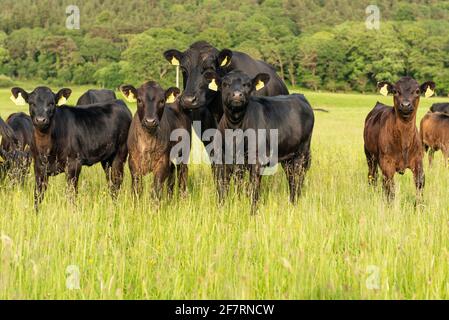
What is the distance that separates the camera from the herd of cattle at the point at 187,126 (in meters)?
6.80

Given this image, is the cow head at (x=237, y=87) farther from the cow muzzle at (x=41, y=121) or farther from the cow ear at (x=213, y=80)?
the cow muzzle at (x=41, y=121)

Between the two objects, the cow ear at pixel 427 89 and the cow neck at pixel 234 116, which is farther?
the cow ear at pixel 427 89

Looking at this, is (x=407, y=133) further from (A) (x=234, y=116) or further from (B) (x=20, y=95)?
(B) (x=20, y=95)

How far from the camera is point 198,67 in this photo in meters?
8.02

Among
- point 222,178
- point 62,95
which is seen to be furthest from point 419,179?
point 62,95

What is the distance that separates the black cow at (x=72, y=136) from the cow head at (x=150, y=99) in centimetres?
85

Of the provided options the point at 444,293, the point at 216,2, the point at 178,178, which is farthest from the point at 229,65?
the point at 216,2

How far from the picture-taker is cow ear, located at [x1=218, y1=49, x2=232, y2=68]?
8.01 meters

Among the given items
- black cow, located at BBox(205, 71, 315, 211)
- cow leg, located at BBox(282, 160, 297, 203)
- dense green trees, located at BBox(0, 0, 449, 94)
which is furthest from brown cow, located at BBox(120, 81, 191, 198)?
dense green trees, located at BBox(0, 0, 449, 94)

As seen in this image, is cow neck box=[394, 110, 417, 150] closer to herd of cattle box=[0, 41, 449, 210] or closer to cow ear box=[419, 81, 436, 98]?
herd of cattle box=[0, 41, 449, 210]

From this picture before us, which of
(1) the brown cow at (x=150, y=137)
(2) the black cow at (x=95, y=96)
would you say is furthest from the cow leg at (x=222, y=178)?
(2) the black cow at (x=95, y=96)

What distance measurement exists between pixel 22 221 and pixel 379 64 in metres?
79.3

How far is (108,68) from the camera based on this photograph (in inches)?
3066
